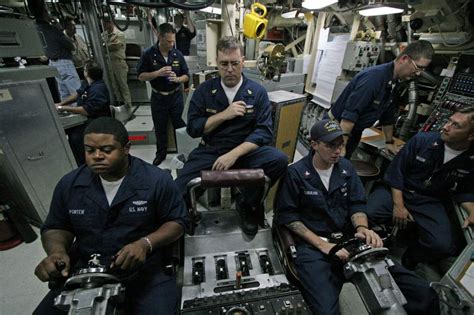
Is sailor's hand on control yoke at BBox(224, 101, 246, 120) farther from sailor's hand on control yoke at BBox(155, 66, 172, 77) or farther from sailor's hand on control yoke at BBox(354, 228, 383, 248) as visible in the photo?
sailor's hand on control yoke at BBox(155, 66, 172, 77)

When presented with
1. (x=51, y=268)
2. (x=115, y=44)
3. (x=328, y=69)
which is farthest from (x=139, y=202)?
(x=115, y=44)

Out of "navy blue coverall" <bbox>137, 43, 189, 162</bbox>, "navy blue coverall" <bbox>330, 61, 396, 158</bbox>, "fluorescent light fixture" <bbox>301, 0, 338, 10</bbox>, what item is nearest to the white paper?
"fluorescent light fixture" <bbox>301, 0, 338, 10</bbox>

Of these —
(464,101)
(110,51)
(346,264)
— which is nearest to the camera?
(346,264)

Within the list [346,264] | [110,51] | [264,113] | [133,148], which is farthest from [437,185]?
[110,51]

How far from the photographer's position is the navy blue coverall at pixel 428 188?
1.93 m

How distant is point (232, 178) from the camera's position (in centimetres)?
143

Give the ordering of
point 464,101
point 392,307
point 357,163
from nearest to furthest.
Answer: point 392,307, point 464,101, point 357,163

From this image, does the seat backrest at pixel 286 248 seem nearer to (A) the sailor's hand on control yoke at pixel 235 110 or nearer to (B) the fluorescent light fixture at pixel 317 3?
(A) the sailor's hand on control yoke at pixel 235 110

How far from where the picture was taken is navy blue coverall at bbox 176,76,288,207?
2008mm

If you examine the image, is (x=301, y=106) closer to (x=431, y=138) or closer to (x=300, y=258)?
(x=431, y=138)

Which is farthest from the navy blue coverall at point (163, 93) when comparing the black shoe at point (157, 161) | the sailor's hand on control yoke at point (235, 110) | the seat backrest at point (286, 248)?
the seat backrest at point (286, 248)

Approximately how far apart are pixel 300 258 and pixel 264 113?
3.89ft

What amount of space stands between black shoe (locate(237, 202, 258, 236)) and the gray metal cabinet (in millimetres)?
1885

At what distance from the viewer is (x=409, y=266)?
7.00 ft
